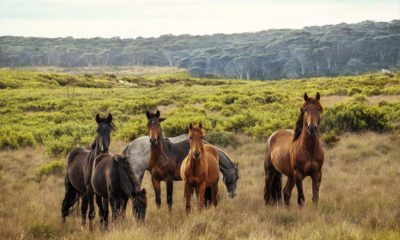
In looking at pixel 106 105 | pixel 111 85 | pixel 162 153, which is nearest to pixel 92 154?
pixel 162 153

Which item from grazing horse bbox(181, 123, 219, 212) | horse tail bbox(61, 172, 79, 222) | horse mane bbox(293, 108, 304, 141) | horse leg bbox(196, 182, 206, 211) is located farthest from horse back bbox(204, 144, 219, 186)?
horse tail bbox(61, 172, 79, 222)

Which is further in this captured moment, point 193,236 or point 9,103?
point 9,103

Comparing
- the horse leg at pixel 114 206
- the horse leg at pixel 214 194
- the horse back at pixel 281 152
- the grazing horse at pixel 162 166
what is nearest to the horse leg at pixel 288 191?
the horse back at pixel 281 152

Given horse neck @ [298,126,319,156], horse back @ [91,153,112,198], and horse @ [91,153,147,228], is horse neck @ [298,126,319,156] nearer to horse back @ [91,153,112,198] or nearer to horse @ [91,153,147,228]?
horse @ [91,153,147,228]

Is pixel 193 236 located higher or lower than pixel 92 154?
lower

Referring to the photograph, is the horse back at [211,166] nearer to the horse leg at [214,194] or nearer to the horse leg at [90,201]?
the horse leg at [214,194]

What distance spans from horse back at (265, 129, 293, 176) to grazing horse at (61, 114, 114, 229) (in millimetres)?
3327

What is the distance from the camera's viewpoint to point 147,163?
34.2ft

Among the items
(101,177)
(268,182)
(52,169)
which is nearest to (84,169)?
(101,177)

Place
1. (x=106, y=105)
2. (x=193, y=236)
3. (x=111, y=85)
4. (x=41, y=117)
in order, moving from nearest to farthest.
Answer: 1. (x=193, y=236)
2. (x=41, y=117)
3. (x=106, y=105)
4. (x=111, y=85)

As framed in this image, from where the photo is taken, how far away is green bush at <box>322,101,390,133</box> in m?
17.3

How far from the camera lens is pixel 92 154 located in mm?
8062

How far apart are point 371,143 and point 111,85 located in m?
56.0

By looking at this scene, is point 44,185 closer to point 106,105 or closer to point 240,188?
point 240,188
